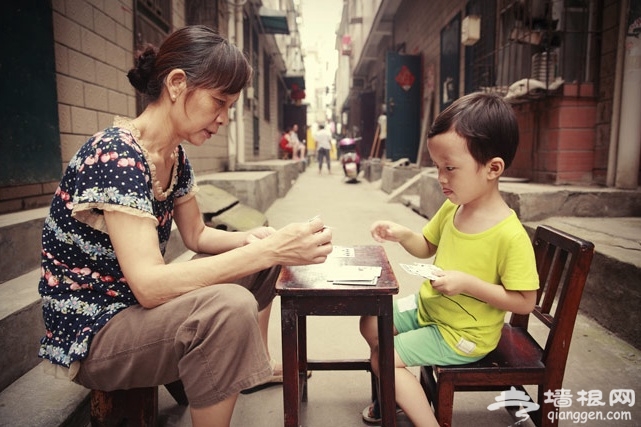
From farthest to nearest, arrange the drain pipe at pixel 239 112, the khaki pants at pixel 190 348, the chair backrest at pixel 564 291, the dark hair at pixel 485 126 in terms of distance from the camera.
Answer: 1. the drain pipe at pixel 239 112
2. the dark hair at pixel 485 126
3. the chair backrest at pixel 564 291
4. the khaki pants at pixel 190 348

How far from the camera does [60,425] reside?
157 centimetres

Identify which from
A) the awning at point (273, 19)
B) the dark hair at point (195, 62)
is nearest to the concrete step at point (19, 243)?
the dark hair at point (195, 62)

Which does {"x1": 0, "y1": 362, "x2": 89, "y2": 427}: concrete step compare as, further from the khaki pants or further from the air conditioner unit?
the air conditioner unit

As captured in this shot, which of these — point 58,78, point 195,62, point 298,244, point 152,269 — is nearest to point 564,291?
point 298,244

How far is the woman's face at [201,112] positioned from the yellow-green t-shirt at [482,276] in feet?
3.24

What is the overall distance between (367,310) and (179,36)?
1.12 m

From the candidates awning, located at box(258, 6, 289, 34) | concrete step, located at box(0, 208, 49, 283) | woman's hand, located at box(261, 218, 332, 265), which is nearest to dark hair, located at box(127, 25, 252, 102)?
woman's hand, located at box(261, 218, 332, 265)

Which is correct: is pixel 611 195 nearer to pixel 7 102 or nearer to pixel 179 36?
pixel 179 36

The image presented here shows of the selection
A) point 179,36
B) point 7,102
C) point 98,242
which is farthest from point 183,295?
point 7,102

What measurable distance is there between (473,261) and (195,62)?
1189 mm

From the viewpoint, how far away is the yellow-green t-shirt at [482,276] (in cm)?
146

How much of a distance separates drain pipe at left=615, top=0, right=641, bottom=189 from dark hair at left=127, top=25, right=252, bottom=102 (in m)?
3.70

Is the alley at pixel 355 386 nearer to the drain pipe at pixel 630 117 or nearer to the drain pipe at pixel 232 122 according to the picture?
the drain pipe at pixel 630 117

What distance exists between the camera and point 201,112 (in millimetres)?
1566
